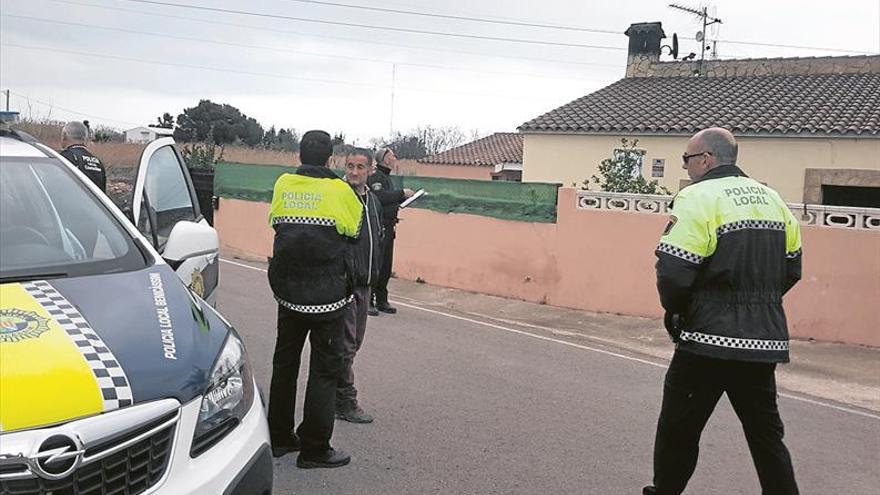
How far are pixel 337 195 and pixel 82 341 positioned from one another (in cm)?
203

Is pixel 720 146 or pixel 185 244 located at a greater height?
pixel 720 146

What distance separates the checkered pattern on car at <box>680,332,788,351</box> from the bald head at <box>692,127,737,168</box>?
812 mm

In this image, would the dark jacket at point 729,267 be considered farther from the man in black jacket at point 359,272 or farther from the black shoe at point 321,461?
the black shoe at point 321,461

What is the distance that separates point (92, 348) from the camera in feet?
8.12

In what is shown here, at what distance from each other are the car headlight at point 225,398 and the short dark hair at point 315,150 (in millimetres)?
1567

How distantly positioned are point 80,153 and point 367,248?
291cm

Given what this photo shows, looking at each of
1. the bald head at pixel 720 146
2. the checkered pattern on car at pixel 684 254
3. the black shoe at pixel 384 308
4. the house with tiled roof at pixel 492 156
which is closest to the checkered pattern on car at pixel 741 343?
the checkered pattern on car at pixel 684 254

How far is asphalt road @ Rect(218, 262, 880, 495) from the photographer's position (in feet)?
14.9

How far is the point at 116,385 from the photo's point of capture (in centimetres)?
236

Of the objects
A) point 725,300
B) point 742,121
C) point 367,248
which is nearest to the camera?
point 725,300

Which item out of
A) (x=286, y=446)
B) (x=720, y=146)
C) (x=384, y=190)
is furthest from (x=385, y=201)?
(x=720, y=146)

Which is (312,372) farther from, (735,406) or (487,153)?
(487,153)

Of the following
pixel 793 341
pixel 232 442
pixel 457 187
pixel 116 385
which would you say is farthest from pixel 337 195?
pixel 457 187

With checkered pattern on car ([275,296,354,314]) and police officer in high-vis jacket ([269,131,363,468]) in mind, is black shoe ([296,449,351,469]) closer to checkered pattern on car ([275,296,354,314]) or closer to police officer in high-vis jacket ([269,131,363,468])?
police officer in high-vis jacket ([269,131,363,468])
